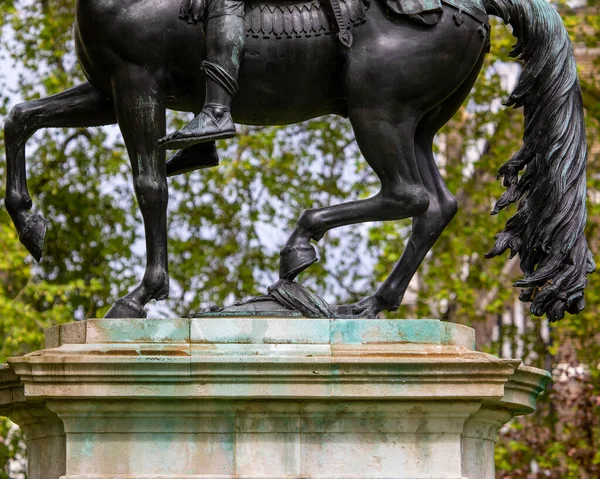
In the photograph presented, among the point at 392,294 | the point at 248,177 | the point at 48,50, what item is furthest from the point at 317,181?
the point at 392,294

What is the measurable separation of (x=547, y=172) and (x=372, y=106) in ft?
3.19

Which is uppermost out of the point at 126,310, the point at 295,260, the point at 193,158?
the point at 193,158

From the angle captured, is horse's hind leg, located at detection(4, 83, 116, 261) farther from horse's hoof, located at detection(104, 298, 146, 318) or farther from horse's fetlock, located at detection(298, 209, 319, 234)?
horse's fetlock, located at detection(298, 209, 319, 234)

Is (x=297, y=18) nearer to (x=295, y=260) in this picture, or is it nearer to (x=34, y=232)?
(x=295, y=260)

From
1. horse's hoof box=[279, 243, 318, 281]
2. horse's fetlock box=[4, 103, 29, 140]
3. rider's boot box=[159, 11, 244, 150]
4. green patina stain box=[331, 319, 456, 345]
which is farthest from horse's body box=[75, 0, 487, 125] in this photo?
green patina stain box=[331, 319, 456, 345]

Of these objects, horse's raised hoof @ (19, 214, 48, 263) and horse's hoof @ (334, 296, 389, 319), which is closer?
horse's hoof @ (334, 296, 389, 319)

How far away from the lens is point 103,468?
6242mm

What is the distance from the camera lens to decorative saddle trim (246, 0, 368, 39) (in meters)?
6.80

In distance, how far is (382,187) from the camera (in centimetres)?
692

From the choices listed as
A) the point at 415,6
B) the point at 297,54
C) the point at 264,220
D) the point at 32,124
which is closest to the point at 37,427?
the point at 32,124

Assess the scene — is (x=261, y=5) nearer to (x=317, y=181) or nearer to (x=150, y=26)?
(x=150, y=26)

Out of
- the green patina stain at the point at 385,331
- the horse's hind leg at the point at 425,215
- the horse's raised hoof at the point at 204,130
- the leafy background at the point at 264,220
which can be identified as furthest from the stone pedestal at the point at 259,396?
the leafy background at the point at 264,220

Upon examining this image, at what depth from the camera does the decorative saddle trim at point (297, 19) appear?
6797 mm

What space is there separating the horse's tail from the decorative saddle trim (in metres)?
0.81
